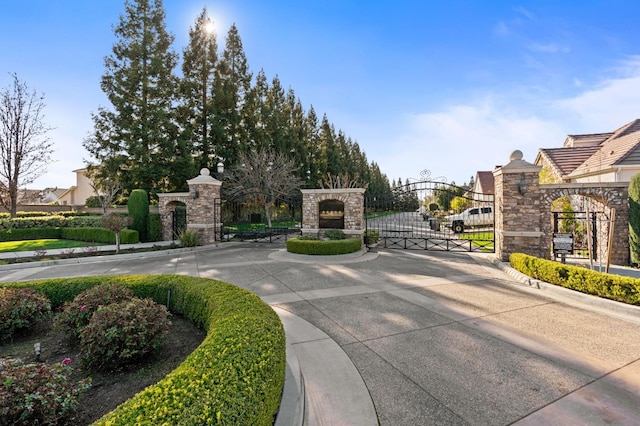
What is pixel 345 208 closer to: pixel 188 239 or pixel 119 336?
pixel 188 239

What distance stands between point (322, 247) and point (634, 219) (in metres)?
9.47

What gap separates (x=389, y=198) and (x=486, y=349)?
31.2 ft

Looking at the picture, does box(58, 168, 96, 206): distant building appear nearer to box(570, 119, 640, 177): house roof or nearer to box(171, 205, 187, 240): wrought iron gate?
box(171, 205, 187, 240): wrought iron gate

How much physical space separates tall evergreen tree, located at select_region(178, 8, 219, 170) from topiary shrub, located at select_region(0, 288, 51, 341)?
19.9 meters

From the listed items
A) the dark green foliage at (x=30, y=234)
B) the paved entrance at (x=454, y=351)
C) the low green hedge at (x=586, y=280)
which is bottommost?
the paved entrance at (x=454, y=351)

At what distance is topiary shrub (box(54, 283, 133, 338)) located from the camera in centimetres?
387

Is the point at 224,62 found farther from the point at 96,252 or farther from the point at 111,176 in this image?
the point at 96,252

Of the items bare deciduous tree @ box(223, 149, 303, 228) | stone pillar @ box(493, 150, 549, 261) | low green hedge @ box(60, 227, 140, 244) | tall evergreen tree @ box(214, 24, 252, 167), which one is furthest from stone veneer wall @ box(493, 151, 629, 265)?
tall evergreen tree @ box(214, 24, 252, 167)

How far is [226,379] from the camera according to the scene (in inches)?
84.6

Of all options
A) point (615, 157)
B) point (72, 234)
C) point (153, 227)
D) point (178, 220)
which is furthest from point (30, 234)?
point (615, 157)

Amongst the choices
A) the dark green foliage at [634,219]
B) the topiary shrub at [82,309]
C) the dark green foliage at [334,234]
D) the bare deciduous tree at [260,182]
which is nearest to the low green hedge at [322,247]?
the dark green foliage at [334,234]

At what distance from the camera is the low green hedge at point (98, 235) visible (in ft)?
46.2

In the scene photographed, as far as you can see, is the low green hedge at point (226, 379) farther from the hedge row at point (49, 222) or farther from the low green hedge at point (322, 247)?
the hedge row at point (49, 222)

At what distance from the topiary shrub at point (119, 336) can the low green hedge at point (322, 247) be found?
7.49 m
